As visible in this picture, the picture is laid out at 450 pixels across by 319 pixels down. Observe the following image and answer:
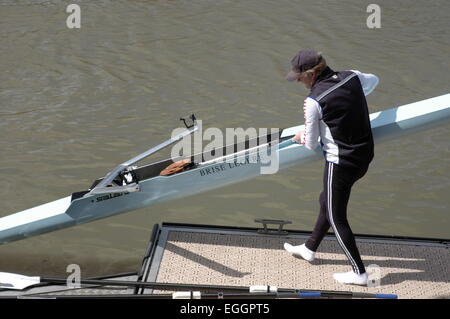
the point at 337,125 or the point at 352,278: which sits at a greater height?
the point at 337,125

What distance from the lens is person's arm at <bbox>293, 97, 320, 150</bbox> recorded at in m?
4.18

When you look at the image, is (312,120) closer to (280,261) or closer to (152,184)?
(280,261)

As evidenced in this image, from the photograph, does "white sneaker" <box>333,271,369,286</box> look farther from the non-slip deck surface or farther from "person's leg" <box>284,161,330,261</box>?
"person's leg" <box>284,161,330,261</box>

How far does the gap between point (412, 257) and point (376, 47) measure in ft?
21.1

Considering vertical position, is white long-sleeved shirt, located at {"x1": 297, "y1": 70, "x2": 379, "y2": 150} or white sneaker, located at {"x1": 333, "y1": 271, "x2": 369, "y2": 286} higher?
white long-sleeved shirt, located at {"x1": 297, "y1": 70, "x2": 379, "y2": 150}

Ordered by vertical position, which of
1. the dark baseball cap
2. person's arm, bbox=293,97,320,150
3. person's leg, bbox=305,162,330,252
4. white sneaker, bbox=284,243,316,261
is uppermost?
the dark baseball cap

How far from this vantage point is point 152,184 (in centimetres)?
492

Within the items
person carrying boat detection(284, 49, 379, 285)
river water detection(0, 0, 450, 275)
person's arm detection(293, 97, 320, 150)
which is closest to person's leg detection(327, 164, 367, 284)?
person carrying boat detection(284, 49, 379, 285)

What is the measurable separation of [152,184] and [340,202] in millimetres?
1445

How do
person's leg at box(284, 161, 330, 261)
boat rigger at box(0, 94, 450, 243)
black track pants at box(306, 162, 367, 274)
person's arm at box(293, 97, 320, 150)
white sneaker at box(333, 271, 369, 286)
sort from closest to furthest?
1. person's arm at box(293, 97, 320, 150)
2. black track pants at box(306, 162, 367, 274)
3. white sneaker at box(333, 271, 369, 286)
4. person's leg at box(284, 161, 330, 261)
5. boat rigger at box(0, 94, 450, 243)

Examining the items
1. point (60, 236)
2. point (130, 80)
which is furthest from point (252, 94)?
point (60, 236)

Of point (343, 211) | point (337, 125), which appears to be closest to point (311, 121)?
point (337, 125)

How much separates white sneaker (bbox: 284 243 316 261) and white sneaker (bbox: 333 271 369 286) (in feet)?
1.01


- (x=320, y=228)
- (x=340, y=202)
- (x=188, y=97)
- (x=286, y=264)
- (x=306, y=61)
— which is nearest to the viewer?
(x=306, y=61)
